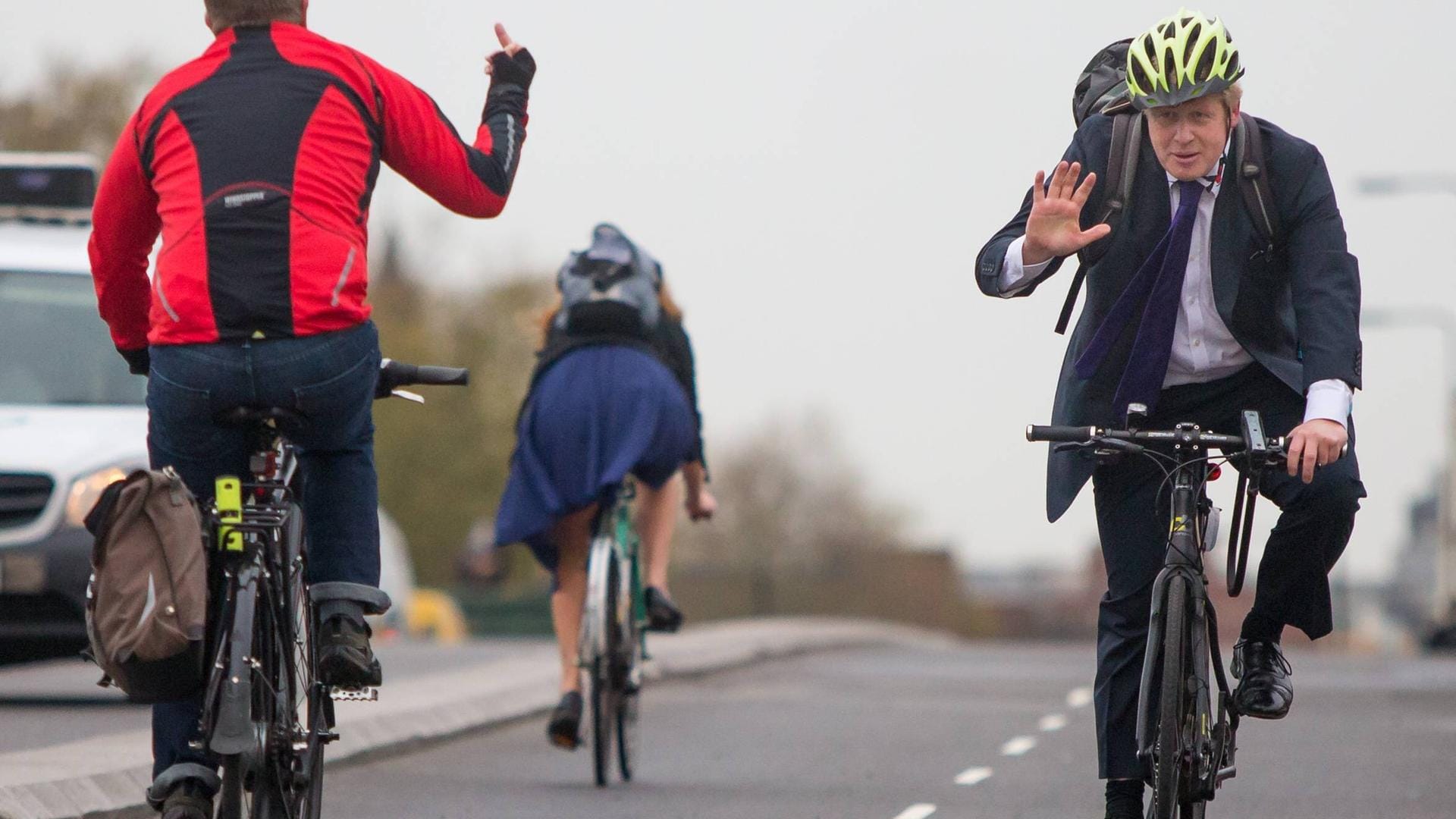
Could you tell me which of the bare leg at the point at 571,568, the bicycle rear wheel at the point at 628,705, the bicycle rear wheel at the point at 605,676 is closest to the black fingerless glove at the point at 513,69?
the bicycle rear wheel at the point at 605,676

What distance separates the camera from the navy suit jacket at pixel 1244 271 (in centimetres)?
588

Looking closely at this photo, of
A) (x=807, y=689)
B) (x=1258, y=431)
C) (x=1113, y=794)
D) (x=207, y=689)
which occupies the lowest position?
(x=807, y=689)

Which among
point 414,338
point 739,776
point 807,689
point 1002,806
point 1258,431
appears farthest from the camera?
point 414,338

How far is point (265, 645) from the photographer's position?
525cm

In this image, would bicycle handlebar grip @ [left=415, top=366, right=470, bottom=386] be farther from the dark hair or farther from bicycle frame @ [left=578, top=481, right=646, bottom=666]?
bicycle frame @ [left=578, top=481, right=646, bottom=666]

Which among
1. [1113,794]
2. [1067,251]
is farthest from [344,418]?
[1113,794]

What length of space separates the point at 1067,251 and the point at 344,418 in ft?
A: 5.60

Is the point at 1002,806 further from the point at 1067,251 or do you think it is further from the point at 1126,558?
the point at 1067,251

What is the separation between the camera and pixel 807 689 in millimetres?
15148

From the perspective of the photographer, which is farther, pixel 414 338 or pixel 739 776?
pixel 414 338

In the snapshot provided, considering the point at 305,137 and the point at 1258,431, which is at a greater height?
the point at 305,137

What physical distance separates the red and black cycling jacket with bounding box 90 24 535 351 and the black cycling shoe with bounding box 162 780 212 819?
93 cm

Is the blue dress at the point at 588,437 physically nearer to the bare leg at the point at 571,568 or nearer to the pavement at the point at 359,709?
the bare leg at the point at 571,568

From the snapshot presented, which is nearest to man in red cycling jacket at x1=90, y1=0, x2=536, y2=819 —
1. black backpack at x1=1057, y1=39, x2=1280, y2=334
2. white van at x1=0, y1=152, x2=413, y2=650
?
black backpack at x1=1057, y1=39, x2=1280, y2=334
